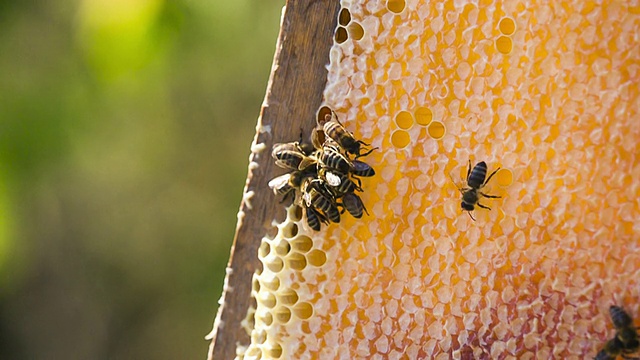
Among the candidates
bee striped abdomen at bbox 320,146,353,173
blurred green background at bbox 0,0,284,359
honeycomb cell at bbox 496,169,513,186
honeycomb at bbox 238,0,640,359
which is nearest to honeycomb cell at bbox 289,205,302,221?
honeycomb at bbox 238,0,640,359

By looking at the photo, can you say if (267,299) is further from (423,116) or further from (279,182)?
(423,116)

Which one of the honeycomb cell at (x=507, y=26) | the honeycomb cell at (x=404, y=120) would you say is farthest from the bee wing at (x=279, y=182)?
the honeycomb cell at (x=507, y=26)

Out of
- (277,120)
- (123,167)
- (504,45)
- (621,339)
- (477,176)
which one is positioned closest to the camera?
(621,339)

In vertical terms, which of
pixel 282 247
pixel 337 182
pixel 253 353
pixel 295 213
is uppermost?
pixel 337 182

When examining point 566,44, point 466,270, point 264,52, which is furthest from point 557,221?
point 264,52

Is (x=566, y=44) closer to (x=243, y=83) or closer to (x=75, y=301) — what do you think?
(x=243, y=83)

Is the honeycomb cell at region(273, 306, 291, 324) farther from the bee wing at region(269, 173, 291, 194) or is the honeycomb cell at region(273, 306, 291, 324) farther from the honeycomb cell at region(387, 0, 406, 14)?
the honeycomb cell at region(387, 0, 406, 14)

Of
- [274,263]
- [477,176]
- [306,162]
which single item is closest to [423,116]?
[477,176]
